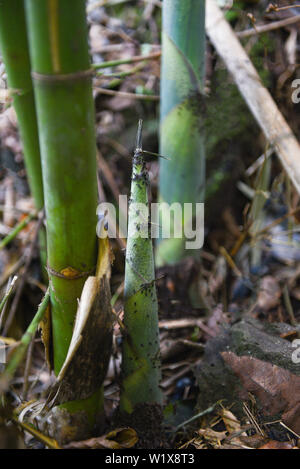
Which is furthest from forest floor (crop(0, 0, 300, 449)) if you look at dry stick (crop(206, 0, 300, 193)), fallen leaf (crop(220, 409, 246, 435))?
dry stick (crop(206, 0, 300, 193))

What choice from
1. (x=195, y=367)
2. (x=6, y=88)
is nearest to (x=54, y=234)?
(x=6, y=88)

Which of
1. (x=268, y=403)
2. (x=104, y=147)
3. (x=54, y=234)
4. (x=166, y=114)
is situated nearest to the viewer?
(x=54, y=234)

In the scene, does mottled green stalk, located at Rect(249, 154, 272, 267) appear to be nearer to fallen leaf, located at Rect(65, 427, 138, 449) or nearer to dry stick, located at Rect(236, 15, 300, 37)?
dry stick, located at Rect(236, 15, 300, 37)

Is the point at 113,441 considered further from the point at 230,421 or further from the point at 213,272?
the point at 213,272

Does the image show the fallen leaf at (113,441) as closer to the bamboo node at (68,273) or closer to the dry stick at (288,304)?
the bamboo node at (68,273)

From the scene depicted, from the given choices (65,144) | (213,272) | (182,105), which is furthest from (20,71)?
(213,272)

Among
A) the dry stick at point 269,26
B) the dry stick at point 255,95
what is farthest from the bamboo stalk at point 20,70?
the dry stick at point 269,26
